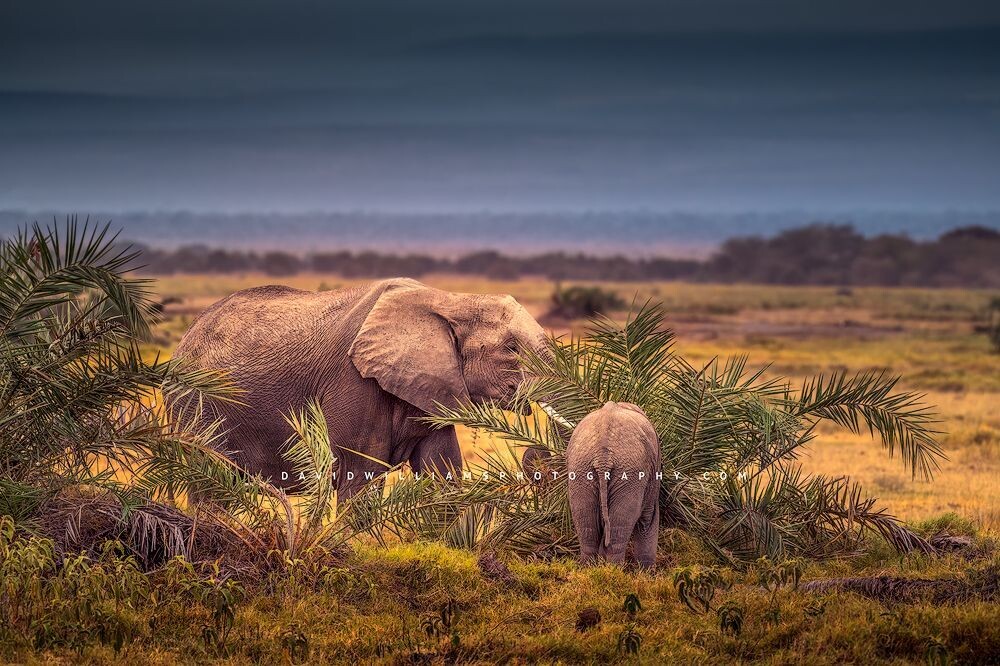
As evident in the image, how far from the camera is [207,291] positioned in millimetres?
88125

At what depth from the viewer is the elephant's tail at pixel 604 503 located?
34.8ft

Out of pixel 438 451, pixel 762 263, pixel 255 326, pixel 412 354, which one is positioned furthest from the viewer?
pixel 762 263

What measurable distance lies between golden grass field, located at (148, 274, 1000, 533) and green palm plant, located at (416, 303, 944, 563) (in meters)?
0.60

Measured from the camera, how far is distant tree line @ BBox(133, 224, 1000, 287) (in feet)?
430

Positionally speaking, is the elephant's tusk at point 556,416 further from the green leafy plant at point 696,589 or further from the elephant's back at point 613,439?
the green leafy plant at point 696,589

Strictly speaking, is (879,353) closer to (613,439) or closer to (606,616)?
(613,439)

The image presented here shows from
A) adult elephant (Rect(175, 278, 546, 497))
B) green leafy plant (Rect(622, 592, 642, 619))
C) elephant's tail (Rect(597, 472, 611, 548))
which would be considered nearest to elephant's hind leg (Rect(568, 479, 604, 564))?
elephant's tail (Rect(597, 472, 611, 548))

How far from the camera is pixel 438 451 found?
13.6 meters

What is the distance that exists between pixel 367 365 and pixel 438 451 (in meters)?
1.08

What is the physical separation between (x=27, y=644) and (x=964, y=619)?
241 inches

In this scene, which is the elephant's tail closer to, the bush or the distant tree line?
the bush

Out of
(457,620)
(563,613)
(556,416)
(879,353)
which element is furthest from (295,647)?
(879,353)

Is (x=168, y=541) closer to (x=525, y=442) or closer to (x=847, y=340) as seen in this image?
(x=525, y=442)

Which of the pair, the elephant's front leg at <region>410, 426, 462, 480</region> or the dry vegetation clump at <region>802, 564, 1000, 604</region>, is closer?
the dry vegetation clump at <region>802, 564, 1000, 604</region>
